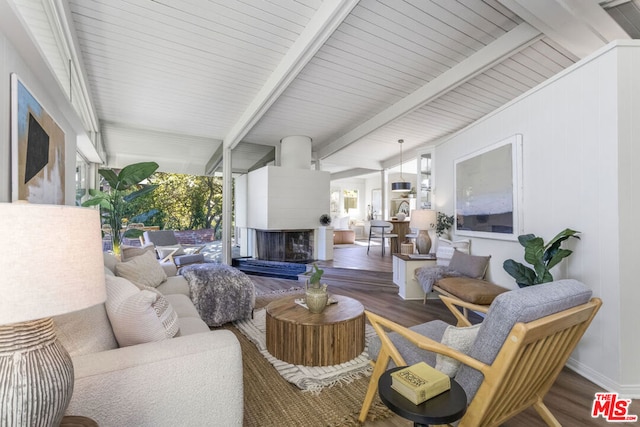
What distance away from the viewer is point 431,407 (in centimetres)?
104

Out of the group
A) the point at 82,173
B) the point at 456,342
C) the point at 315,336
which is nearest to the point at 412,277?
the point at 315,336

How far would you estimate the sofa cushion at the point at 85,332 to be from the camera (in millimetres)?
1177

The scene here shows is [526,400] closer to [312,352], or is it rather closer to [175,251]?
[312,352]

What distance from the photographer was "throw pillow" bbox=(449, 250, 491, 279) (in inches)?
136

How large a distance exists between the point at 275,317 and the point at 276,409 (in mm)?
674

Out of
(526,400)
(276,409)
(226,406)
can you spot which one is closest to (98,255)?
(226,406)

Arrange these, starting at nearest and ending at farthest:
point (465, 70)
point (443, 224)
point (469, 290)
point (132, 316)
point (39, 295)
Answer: point (39, 295) < point (132, 316) < point (469, 290) < point (465, 70) < point (443, 224)

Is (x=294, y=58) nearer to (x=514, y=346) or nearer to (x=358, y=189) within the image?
(x=514, y=346)

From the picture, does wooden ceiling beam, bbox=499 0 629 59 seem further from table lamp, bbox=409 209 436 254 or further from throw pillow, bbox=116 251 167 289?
throw pillow, bbox=116 251 167 289

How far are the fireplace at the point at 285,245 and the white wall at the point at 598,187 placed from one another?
14.7 ft

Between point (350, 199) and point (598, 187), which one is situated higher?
point (350, 199)

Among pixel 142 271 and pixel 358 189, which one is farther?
pixel 358 189

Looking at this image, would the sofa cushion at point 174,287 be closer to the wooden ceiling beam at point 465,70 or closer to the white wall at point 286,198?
the white wall at point 286,198

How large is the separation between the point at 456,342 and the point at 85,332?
1618mm
